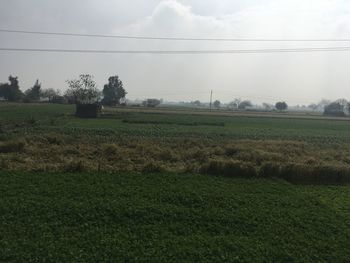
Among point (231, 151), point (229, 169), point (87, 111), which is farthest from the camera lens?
point (87, 111)

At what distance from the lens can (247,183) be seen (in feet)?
57.1

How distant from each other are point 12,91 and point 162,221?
5705 inches

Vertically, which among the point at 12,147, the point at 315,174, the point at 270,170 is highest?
the point at 12,147

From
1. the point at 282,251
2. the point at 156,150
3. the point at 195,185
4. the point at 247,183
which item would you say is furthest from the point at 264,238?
the point at 156,150

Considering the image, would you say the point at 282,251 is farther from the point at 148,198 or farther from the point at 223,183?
the point at 223,183

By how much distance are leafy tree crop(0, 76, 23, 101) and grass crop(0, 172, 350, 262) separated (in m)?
138

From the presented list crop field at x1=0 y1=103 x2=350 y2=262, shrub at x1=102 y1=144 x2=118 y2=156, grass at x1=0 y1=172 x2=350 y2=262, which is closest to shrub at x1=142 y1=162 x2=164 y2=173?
crop field at x1=0 y1=103 x2=350 y2=262

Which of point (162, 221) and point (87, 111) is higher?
point (87, 111)

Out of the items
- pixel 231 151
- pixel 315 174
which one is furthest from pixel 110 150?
pixel 315 174

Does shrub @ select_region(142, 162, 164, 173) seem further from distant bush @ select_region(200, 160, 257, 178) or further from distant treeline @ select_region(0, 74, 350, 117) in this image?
distant treeline @ select_region(0, 74, 350, 117)

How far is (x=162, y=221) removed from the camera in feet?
38.9

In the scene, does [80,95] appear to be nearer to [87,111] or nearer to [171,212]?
[87,111]

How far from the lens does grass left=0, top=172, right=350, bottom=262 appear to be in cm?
969

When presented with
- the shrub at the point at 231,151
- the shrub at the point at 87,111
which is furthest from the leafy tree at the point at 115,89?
the shrub at the point at 231,151
